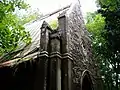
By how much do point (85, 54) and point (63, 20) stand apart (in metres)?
2.93

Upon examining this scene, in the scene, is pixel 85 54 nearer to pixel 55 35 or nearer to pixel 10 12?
pixel 55 35

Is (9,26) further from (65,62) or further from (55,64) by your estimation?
(65,62)

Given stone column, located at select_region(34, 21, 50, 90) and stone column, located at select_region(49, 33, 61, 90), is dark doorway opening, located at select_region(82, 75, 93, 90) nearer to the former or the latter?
stone column, located at select_region(49, 33, 61, 90)

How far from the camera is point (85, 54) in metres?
12.7

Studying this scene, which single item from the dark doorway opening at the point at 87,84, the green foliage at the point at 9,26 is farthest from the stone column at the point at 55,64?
the dark doorway opening at the point at 87,84

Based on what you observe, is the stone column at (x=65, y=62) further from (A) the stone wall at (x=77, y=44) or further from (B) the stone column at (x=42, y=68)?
(B) the stone column at (x=42, y=68)

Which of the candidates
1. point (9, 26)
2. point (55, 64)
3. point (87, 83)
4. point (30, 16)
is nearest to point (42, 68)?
point (55, 64)

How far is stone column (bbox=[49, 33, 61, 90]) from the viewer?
880cm

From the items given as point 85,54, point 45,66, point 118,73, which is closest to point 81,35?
point 85,54

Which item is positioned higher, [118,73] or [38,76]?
[118,73]

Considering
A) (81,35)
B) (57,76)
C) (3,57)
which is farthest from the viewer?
(81,35)

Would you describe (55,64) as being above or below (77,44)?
below

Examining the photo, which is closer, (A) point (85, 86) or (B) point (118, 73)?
(A) point (85, 86)

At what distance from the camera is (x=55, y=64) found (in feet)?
30.2
